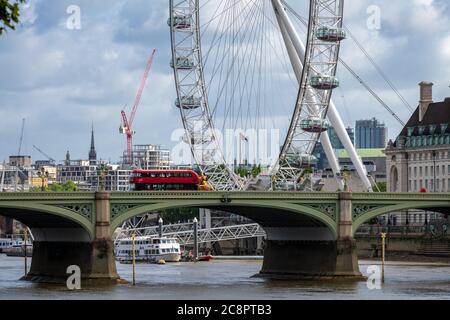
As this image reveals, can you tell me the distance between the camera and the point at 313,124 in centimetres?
12356

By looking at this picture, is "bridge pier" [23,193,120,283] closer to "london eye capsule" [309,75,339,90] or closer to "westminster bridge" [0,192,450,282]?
"westminster bridge" [0,192,450,282]

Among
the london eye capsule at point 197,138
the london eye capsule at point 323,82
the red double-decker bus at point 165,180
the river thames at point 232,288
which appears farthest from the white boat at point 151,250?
the red double-decker bus at point 165,180

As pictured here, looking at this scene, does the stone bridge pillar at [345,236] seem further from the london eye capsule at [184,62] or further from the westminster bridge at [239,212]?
the london eye capsule at [184,62]

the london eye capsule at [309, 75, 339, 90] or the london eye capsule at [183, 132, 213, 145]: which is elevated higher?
the london eye capsule at [309, 75, 339, 90]

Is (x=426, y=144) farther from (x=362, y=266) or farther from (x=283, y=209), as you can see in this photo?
(x=283, y=209)

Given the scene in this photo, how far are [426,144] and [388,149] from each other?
7464 millimetres

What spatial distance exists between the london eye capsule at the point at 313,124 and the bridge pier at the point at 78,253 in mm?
28271

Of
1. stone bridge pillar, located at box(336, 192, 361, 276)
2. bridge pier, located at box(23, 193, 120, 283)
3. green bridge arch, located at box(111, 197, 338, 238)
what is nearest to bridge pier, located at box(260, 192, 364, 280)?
stone bridge pillar, located at box(336, 192, 361, 276)

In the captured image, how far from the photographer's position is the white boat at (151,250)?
140500 mm

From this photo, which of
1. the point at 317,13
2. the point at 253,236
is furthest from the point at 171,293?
the point at 253,236

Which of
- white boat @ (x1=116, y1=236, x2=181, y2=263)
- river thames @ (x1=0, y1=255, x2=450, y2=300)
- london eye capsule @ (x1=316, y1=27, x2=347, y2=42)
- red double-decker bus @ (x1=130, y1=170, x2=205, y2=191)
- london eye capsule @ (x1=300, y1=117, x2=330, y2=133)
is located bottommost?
river thames @ (x1=0, y1=255, x2=450, y2=300)

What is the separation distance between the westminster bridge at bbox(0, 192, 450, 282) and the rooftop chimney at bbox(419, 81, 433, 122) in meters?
52.2

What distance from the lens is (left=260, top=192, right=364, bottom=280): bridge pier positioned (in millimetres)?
99188

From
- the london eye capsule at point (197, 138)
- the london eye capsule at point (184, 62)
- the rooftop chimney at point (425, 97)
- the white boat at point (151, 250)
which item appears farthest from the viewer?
the rooftop chimney at point (425, 97)
